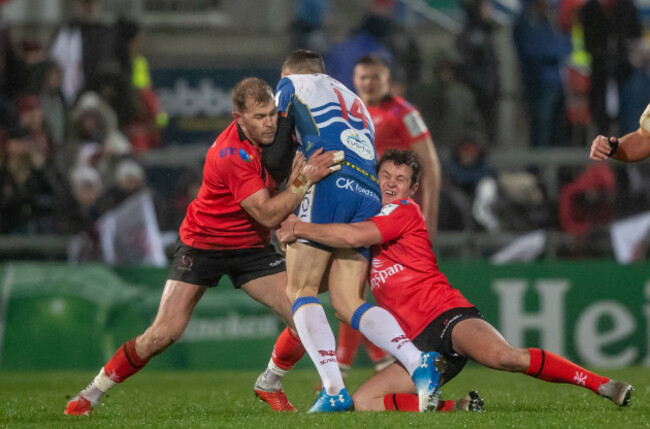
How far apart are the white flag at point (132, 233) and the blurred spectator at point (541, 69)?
5.01 m

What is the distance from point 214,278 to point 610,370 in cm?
536

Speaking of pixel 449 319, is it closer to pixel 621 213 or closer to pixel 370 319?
pixel 370 319

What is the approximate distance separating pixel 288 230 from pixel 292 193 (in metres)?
0.23

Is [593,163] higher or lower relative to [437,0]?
lower

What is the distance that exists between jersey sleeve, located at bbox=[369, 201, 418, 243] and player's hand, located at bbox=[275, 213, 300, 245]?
47 cm

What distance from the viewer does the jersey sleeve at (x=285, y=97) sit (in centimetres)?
686

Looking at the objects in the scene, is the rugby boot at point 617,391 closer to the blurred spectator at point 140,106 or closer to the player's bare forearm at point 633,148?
the player's bare forearm at point 633,148

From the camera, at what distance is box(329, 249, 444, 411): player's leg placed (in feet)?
20.5

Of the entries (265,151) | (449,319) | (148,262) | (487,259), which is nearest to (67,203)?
(148,262)

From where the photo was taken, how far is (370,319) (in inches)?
258

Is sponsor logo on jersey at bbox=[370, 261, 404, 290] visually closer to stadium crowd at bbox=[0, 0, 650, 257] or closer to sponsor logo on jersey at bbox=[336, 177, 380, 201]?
sponsor logo on jersey at bbox=[336, 177, 380, 201]

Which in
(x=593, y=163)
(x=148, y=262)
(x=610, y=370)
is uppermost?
(x=593, y=163)

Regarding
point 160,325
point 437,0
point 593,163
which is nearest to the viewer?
point 160,325

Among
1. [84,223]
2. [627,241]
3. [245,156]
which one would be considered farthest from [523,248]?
[245,156]
